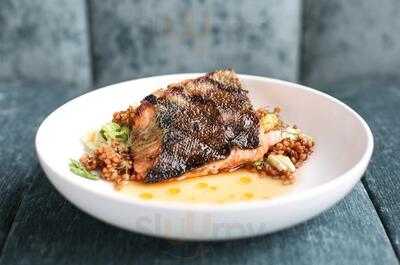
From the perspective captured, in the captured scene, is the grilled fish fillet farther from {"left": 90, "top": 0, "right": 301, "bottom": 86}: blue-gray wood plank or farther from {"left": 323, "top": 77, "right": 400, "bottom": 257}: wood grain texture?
{"left": 90, "top": 0, "right": 301, "bottom": 86}: blue-gray wood plank

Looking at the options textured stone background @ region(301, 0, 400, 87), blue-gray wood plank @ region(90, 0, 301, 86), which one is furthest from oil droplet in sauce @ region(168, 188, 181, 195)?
textured stone background @ region(301, 0, 400, 87)

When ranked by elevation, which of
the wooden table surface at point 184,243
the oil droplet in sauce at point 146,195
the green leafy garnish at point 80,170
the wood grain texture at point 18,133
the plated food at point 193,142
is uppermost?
the plated food at point 193,142

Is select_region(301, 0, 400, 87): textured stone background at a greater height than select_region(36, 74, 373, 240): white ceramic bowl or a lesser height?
lesser

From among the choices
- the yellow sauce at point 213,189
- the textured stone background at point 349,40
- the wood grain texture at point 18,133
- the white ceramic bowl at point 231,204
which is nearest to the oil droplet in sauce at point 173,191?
the yellow sauce at point 213,189

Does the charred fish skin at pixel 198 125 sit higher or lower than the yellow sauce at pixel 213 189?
higher

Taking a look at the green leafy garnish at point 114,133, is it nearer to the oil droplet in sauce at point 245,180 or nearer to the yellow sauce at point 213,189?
the yellow sauce at point 213,189
